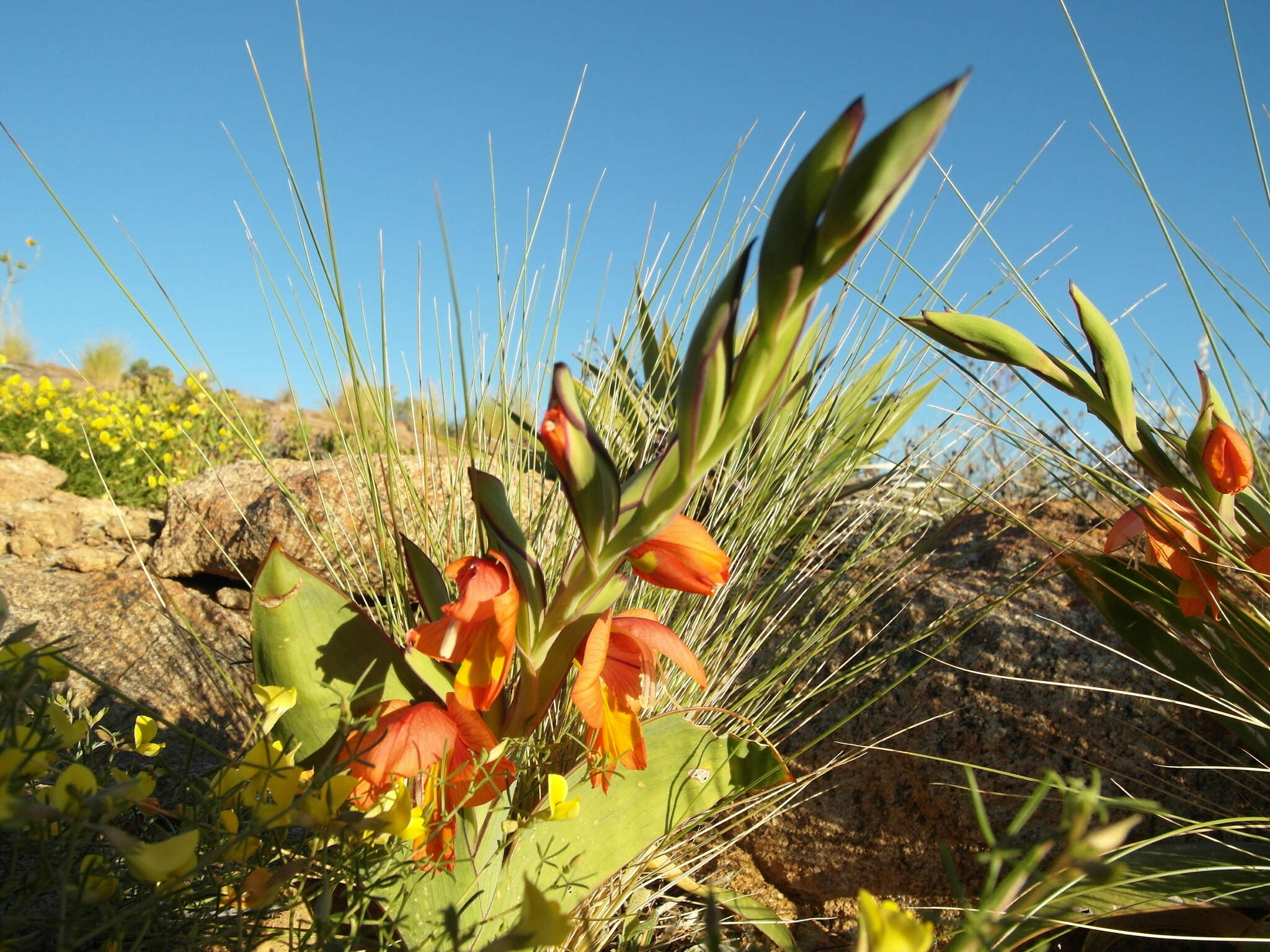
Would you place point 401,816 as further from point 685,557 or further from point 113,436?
point 113,436

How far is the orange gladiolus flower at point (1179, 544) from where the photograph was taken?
817mm

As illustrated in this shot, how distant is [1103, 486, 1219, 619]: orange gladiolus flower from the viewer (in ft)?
2.68

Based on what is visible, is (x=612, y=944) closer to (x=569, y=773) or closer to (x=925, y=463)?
(x=569, y=773)

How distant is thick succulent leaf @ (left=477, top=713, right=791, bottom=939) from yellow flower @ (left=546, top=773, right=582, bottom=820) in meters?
0.07

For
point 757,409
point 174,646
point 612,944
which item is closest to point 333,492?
point 174,646

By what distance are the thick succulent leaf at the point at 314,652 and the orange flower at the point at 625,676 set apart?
6.4 inches

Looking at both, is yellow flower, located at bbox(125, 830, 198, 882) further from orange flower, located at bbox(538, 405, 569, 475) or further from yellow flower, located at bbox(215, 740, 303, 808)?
orange flower, located at bbox(538, 405, 569, 475)

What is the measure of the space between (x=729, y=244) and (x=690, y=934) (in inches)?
38.3

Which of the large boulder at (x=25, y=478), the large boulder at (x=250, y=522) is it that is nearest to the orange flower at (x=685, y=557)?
the large boulder at (x=250, y=522)

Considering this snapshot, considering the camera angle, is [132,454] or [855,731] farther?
[132,454]

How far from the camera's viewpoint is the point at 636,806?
0.79 metres

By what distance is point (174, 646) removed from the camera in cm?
142

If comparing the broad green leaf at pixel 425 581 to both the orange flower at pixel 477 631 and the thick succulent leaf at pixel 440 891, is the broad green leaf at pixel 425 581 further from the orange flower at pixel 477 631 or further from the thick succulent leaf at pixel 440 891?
the thick succulent leaf at pixel 440 891

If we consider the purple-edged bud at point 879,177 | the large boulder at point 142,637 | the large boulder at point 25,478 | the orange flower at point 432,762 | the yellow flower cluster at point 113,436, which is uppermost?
the yellow flower cluster at point 113,436
